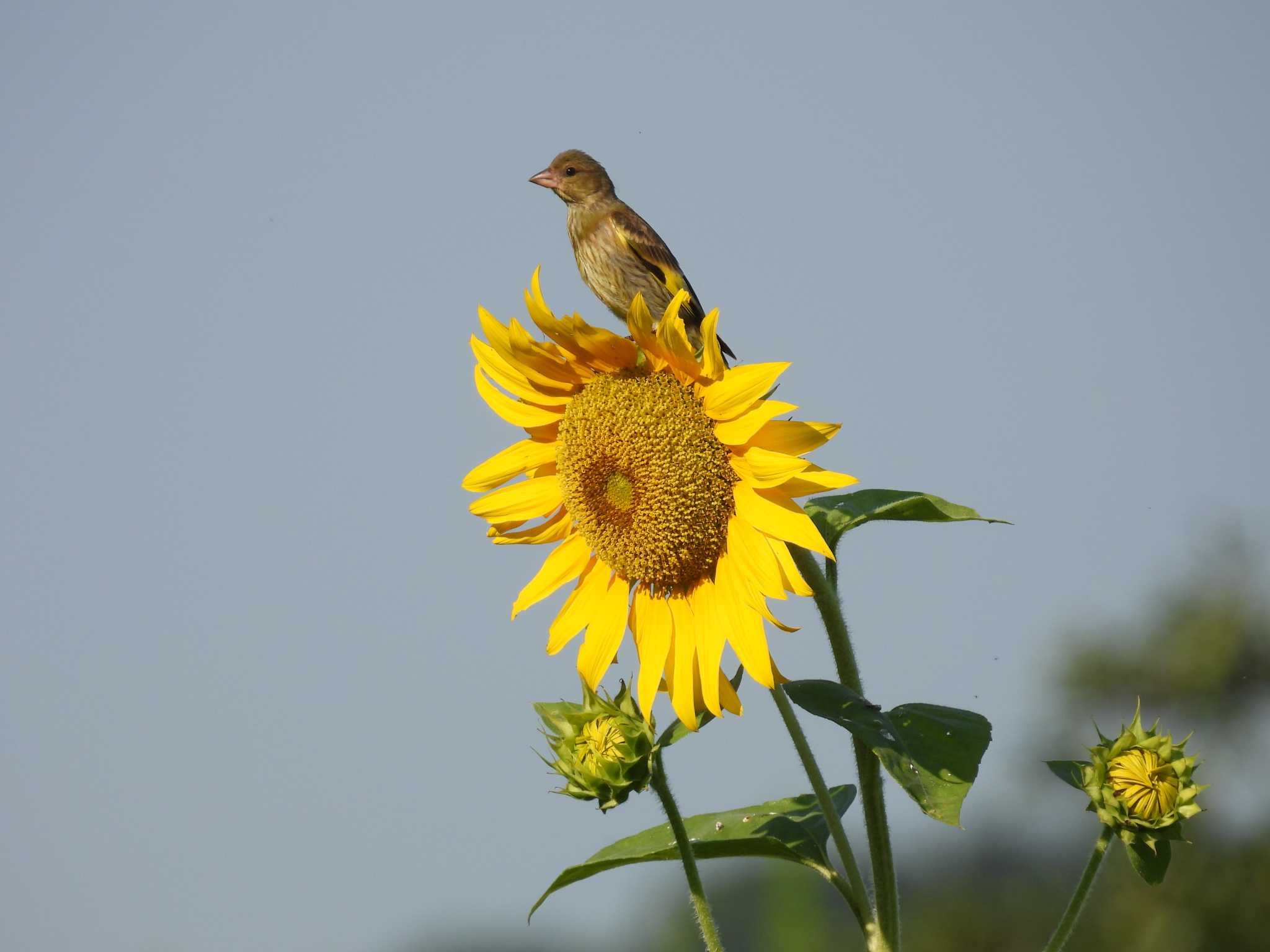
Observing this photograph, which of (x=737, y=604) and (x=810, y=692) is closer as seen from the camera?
(x=810, y=692)

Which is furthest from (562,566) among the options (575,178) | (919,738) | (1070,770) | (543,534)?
(575,178)

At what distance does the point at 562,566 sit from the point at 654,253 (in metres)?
1.18

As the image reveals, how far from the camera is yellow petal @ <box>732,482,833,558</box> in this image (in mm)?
2393

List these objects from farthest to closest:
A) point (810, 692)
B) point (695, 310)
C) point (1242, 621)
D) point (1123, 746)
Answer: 1. point (1242, 621)
2. point (695, 310)
3. point (1123, 746)
4. point (810, 692)

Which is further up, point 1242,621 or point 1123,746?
point 1123,746

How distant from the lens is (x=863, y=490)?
261cm

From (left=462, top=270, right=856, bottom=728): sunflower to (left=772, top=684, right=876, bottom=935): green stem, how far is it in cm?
6

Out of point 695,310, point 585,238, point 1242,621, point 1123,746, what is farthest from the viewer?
point 1242,621

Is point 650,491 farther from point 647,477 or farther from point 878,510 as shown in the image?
point 878,510

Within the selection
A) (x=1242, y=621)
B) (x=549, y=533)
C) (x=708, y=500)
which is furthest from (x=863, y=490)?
(x=1242, y=621)

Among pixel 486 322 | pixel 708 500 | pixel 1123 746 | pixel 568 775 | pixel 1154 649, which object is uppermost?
pixel 486 322

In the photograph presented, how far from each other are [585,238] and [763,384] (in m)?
1.53

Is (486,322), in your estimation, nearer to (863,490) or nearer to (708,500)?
(708,500)

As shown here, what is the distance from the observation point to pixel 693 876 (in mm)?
2525
